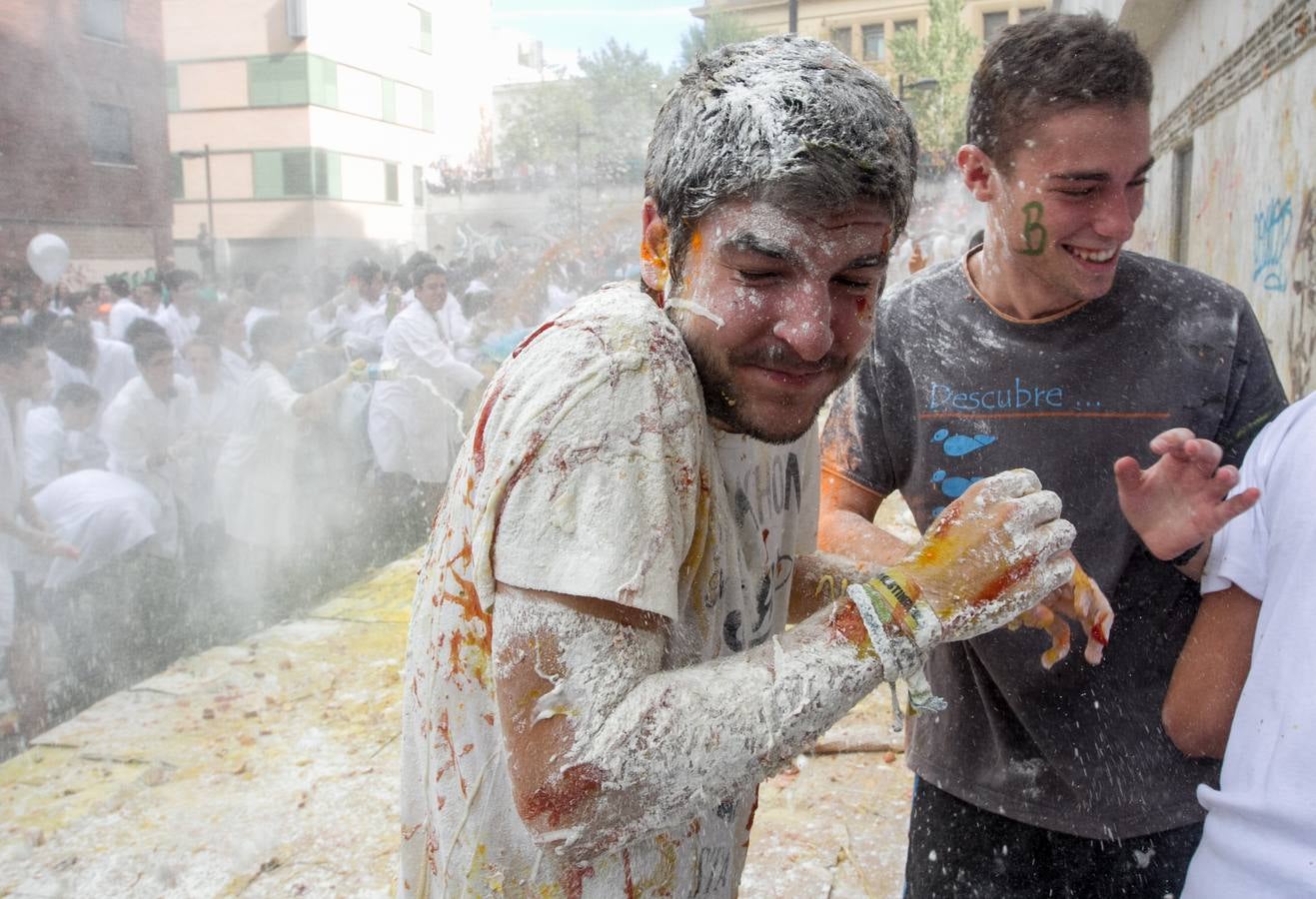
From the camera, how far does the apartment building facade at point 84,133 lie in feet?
20.3

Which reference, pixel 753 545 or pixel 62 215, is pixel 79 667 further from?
pixel 753 545

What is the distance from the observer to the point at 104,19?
22.9 ft

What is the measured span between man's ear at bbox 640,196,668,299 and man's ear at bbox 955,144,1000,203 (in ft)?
3.50

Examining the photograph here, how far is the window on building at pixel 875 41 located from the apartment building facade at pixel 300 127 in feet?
39.3

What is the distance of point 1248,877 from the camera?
1289 mm

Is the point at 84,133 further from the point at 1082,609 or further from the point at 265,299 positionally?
the point at 1082,609

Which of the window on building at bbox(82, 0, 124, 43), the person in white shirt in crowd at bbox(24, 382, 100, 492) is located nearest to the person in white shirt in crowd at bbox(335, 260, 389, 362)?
the window on building at bbox(82, 0, 124, 43)

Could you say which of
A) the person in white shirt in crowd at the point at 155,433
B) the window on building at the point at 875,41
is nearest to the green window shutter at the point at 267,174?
the person in white shirt in crowd at the point at 155,433

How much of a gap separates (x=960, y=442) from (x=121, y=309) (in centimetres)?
838

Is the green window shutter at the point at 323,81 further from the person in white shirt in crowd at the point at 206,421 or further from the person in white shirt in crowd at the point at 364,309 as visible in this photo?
the person in white shirt in crowd at the point at 206,421

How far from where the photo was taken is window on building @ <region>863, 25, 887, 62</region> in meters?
20.8

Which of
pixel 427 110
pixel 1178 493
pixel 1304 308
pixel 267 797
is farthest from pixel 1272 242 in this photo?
pixel 427 110

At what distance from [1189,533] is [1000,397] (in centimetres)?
53

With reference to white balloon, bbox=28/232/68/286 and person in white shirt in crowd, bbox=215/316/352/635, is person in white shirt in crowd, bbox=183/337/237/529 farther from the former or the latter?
white balloon, bbox=28/232/68/286
